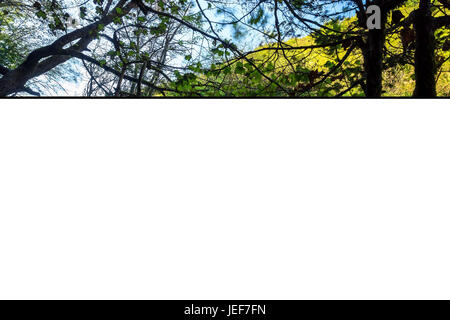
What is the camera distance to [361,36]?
1.55 metres

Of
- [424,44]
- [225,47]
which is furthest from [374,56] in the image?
[225,47]

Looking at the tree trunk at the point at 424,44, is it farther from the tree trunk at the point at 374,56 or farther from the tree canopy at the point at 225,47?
the tree trunk at the point at 374,56

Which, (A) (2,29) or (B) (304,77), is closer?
(A) (2,29)

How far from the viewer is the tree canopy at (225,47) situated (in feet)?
4.78

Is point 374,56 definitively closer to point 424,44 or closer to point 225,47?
point 424,44

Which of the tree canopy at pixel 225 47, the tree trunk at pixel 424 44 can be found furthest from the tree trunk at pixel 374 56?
the tree trunk at pixel 424 44

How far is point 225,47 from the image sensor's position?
5.21 ft

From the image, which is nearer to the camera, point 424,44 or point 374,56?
point 424,44

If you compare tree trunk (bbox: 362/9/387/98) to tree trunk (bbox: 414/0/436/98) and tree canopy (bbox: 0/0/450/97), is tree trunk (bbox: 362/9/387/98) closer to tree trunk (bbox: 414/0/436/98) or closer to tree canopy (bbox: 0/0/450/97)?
tree canopy (bbox: 0/0/450/97)

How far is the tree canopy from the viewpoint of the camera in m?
1.46

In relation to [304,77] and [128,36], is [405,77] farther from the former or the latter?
[128,36]
